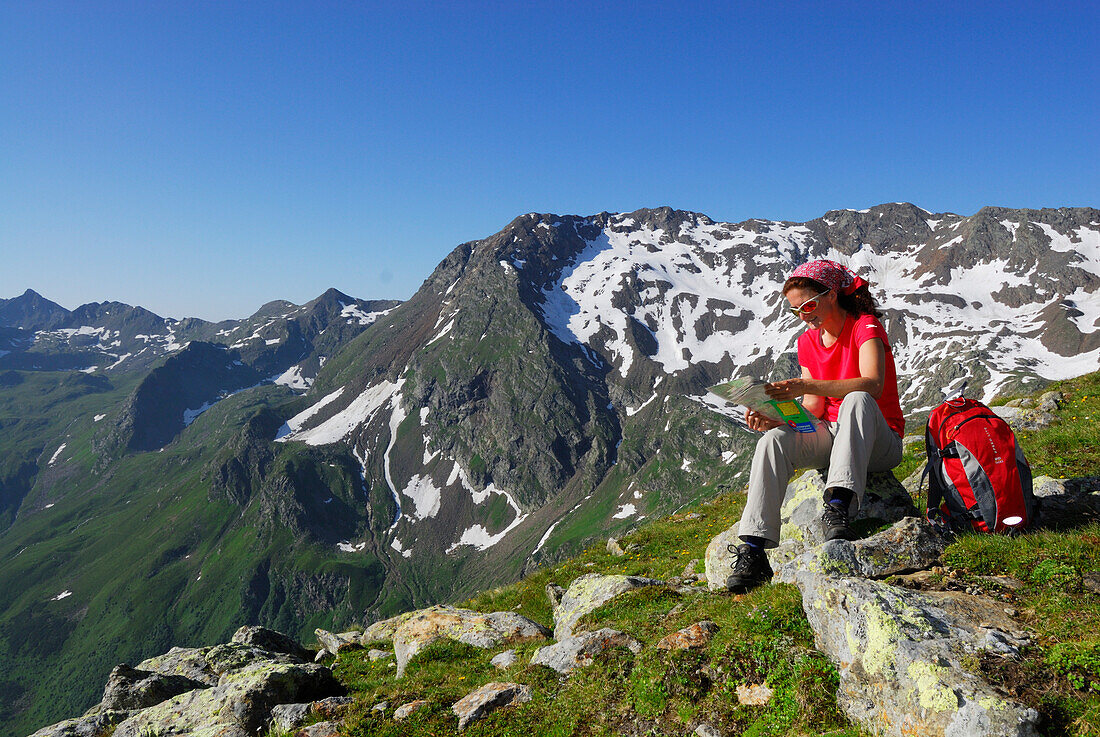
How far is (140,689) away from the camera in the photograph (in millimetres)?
12328

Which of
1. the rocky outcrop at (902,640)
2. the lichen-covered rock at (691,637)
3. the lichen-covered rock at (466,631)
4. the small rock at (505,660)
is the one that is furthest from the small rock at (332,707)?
the rocky outcrop at (902,640)

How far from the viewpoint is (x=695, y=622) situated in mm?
8523

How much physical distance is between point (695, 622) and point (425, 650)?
6957mm

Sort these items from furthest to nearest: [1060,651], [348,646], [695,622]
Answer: [348,646] → [695,622] → [1060,651]

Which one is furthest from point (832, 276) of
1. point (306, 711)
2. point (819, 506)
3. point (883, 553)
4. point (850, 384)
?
point (306, 711)

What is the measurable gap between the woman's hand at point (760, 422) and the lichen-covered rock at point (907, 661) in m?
2.65

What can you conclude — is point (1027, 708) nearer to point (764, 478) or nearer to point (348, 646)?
point (764, 478)

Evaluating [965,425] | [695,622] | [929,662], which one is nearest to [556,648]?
[695,622]

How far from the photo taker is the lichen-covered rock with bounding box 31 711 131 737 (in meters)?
11.2

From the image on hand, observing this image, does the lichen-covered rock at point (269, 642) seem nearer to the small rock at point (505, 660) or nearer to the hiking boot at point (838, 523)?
the small rock at point (505, 660)

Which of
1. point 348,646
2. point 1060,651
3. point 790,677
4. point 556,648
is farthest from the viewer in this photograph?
point 348,646

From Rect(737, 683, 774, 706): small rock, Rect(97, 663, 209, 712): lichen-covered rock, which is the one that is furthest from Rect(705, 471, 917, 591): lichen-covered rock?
Rect(97, 663, 209, 712): lichen-covered rock

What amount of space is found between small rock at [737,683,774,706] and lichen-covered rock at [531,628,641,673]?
2111 millimetres

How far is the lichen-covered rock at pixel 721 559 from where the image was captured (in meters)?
10.2
